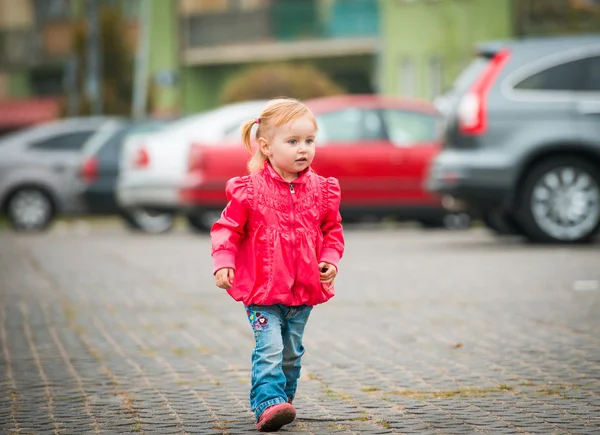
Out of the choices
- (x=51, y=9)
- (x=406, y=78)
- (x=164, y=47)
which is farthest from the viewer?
(x=51, y=9)

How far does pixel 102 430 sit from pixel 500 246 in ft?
32.8

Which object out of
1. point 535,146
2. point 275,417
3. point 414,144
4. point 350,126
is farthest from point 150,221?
point 275,417

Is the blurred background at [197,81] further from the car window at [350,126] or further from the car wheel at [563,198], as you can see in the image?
the car wheel at [563,198]

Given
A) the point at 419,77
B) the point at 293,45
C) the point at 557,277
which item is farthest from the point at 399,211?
the point at 293,45

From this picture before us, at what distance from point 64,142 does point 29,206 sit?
3.40 feet

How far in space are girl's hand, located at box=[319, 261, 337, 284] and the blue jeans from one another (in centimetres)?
14

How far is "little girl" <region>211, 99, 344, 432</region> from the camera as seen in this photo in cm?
561

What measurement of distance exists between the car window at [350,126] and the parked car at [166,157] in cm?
92

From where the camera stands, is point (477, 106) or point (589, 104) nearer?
point (589, 104)

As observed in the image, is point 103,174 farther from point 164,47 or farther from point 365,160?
point 164,47

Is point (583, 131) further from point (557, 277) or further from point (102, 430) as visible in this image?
point (102, 430)

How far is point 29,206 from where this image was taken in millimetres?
21469

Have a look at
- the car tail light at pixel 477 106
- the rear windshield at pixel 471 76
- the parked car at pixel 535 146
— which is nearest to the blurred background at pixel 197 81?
the rear windshield at pixel 471 76

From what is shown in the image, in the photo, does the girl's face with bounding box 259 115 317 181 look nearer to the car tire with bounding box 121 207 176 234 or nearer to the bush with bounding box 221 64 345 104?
the car tire with bounding box 121 207 176 234
